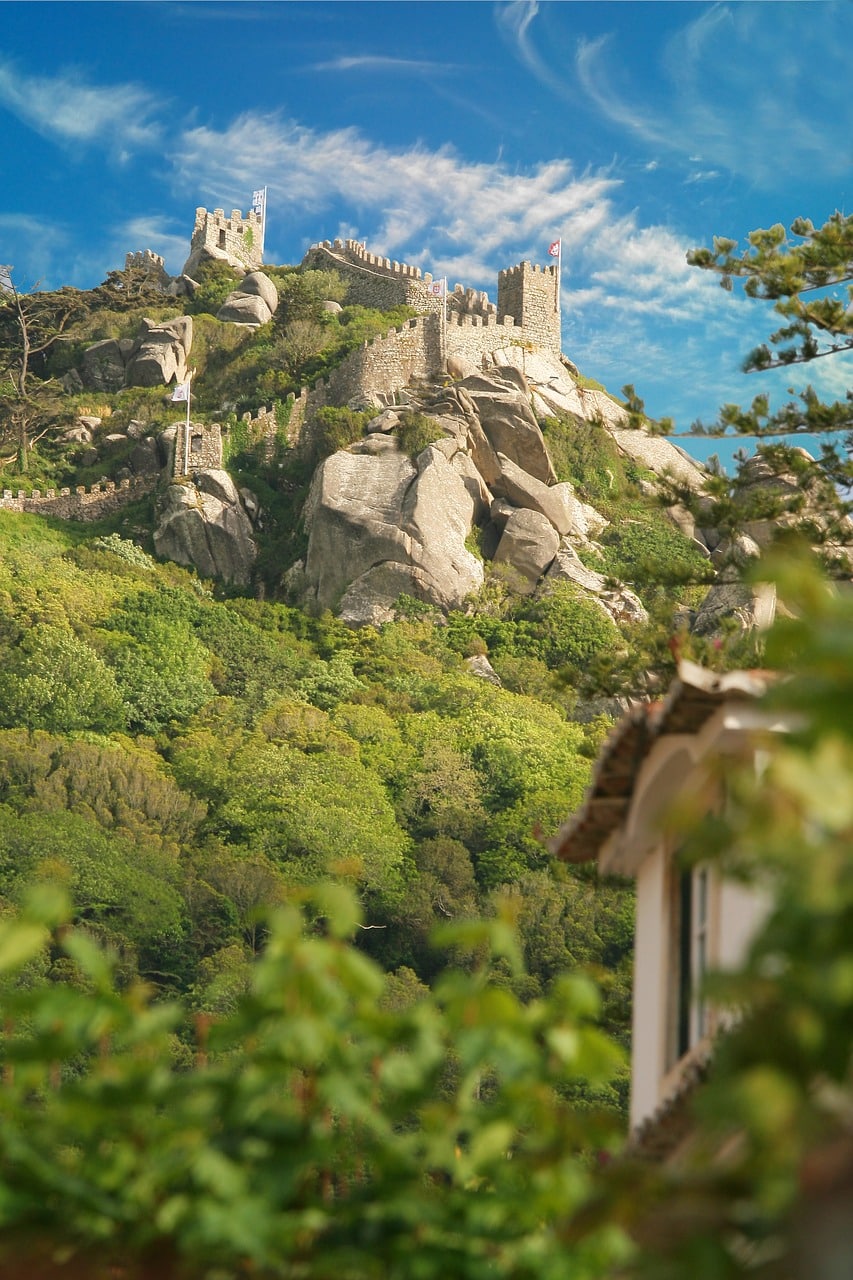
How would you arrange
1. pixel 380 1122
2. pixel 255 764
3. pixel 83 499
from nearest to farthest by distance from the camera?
1. pixel 380 1122
2. pixel 255 764
3. pixel 83 499

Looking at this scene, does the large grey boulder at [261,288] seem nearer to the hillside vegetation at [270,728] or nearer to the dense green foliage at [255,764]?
the hillside vegetation at [270,728]

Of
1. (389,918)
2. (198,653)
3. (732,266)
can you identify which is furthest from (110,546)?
(732,266)

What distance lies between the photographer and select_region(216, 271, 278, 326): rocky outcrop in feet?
205

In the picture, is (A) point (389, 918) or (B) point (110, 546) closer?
(A) point (389, 918)

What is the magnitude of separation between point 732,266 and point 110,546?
1427 inches

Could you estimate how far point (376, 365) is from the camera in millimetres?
54562

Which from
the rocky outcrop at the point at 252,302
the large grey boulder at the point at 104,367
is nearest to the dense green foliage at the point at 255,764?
the large grey boulder at the point at 104,367

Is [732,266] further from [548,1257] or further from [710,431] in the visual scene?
[548,1257]

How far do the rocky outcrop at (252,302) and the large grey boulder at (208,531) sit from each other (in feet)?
40.5

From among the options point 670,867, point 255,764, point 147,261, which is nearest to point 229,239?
point 147,261

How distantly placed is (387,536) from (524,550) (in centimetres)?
453

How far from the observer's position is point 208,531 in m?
51.0

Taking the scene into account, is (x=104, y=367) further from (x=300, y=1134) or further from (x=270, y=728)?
(x=300, y=1134)

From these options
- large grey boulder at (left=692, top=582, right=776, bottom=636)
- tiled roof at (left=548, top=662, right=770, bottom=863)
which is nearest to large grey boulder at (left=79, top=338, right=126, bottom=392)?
large grey boulder at (left=692, top=582, right=776, bottom=636)
